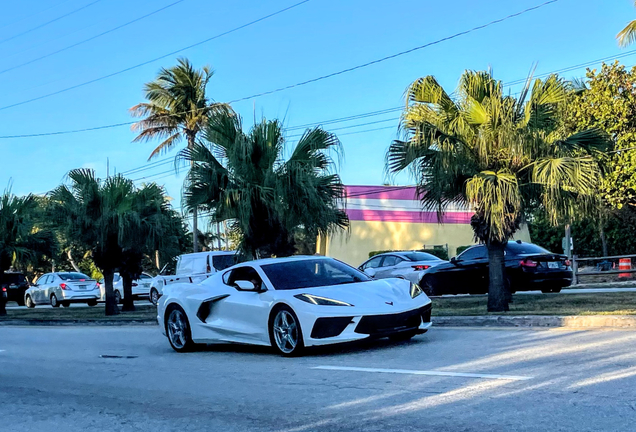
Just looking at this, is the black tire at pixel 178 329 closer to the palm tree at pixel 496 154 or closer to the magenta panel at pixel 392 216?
the palm tree at pixel 496 154

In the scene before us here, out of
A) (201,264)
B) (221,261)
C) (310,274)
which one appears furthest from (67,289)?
(310,274)

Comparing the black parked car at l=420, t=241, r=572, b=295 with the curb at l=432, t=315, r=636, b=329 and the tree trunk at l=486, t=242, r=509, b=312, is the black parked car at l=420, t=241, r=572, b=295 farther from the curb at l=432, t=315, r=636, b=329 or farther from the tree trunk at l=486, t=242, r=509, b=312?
the curb at l=432, t=315, r=636, b=329

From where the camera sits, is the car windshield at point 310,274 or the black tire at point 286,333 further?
the car windshield at point 310,274

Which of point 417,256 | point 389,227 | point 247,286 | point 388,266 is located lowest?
point 247,286

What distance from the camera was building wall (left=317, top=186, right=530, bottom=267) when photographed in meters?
43.6

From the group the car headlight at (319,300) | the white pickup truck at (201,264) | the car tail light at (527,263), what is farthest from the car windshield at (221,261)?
the car headlight at (319,300)

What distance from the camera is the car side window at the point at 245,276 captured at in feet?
34.0

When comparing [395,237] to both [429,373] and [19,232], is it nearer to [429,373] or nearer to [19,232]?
[19,232]

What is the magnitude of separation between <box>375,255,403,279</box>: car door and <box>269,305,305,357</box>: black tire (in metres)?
11.0

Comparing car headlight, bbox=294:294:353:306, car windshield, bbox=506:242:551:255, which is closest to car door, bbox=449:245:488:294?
car windshield, bbox=506:242:551:255

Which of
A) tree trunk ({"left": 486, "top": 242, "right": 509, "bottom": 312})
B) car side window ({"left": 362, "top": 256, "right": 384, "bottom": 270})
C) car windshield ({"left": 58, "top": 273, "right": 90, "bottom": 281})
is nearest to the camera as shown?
tree trunk ({"left": 486, "top": 242, "right": 509, "bottom": 312})

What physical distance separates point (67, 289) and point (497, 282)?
21.3 m

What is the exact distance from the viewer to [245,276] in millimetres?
10844

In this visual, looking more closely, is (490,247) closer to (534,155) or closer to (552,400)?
(534,155)
